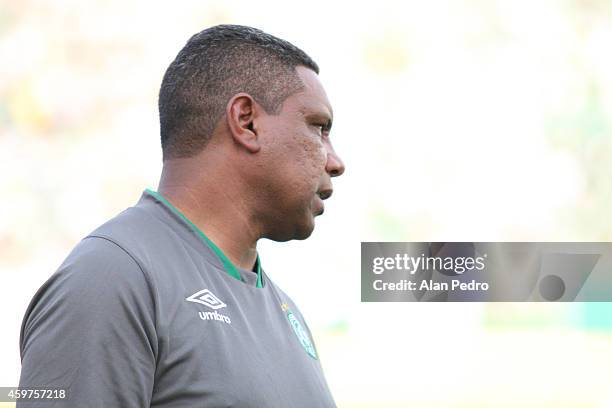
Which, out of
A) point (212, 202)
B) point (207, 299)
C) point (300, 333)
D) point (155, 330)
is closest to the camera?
point (155, 330)

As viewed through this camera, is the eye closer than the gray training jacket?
No

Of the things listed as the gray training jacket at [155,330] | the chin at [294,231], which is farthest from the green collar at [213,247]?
the chin at [294,231]

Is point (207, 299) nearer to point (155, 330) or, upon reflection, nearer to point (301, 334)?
point (155, 330)

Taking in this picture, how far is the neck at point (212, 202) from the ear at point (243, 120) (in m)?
0.05

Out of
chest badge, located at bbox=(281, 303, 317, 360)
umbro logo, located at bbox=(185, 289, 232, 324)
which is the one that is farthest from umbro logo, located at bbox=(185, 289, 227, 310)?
chest badge, located at bbox=(281, 303, 317, 360)

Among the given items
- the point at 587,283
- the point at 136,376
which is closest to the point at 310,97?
the point at 136,376

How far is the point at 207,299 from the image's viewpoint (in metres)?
1.01

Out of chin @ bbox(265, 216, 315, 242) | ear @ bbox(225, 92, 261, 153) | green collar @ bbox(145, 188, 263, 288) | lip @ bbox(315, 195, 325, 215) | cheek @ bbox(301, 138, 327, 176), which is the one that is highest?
ear @ bbox(225, 92, 261, 153)

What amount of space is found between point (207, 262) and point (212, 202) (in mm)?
97

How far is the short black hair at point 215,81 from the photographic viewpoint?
115cm

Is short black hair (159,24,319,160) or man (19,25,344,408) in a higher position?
short black hair (159,24,319,160)

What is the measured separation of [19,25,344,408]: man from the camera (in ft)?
2.86

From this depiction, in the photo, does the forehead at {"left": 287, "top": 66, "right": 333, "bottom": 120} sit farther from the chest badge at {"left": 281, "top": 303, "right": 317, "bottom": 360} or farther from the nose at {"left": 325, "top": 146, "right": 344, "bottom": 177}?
the chest badge at {"left": 281, "top": 303, "right": 317, "bottom": 360}

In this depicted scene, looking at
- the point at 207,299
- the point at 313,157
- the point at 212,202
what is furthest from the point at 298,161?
the point at 207,299
